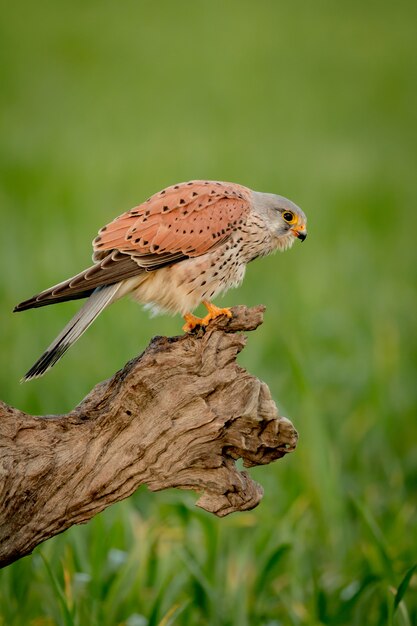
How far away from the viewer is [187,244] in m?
4.75

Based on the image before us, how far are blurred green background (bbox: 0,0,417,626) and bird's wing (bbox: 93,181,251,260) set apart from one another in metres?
1.23

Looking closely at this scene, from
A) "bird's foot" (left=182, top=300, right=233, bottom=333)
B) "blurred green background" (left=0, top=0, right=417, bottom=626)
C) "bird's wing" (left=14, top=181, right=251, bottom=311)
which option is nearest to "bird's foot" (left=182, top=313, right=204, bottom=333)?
"bird's foot" (left=182, top=300, right=233, bottom=333)

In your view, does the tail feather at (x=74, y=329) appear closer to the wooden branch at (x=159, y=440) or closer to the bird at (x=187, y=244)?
the bird at (x=187, y=244)

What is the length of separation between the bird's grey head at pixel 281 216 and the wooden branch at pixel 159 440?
1.13 meters

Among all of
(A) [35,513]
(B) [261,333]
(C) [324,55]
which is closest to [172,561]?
(A) [35,513]

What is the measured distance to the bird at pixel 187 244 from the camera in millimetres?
4559

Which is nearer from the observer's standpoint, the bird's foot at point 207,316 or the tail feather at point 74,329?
the tail feather at point 74,329

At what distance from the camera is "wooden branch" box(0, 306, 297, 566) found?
3820 mm

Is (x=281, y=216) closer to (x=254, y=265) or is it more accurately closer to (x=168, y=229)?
(x=168, y=229)

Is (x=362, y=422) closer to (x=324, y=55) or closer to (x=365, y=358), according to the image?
(x=365, y=358)

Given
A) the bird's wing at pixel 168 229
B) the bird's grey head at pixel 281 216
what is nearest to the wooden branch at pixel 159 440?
the bird's wing at pixel 168 229

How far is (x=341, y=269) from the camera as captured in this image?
10297 mm

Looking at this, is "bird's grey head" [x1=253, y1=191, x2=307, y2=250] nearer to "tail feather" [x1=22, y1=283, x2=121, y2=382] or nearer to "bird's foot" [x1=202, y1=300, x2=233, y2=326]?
"bird's foot" [x1=202, y1=300, x2=233, y2=326]

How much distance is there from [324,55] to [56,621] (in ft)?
50.9
